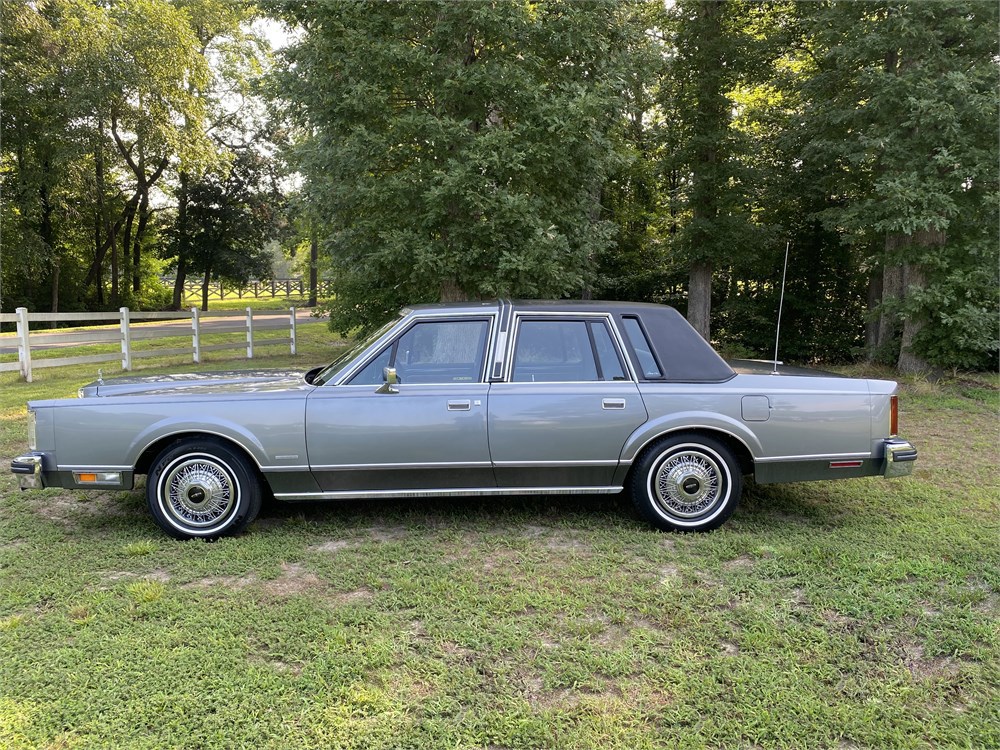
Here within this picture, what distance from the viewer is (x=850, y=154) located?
10078 millimetres

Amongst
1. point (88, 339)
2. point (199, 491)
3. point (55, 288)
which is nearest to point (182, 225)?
point (55, 288)

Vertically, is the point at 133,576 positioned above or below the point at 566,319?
below

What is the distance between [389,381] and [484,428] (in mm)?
684

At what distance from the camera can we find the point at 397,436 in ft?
13.8

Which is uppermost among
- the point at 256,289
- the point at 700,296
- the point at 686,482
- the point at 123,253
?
the point at 123,253

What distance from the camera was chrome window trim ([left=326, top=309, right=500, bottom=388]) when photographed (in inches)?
172

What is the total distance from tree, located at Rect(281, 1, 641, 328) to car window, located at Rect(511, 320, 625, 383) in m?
3.79

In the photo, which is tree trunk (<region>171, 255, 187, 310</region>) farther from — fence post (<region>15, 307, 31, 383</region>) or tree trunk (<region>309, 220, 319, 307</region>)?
fence post (<region>15, 307, 31, 383</region>)

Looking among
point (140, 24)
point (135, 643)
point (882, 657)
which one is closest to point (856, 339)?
point (882, 657)

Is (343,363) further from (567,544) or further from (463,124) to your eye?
(463,124)

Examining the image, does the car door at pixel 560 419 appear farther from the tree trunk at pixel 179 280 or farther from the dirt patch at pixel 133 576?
the tree trunk at pixel 179 280

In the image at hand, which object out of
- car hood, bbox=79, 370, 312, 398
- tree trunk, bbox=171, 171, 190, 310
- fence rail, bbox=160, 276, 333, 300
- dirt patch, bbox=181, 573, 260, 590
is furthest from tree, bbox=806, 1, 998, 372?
fence rail, bbox=160, 276, 333, 300

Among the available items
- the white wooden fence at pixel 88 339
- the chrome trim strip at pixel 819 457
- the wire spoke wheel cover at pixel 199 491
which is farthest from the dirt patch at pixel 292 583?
the white wooden fence at pixel 88 339

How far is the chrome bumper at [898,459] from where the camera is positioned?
431 cm
